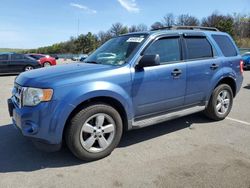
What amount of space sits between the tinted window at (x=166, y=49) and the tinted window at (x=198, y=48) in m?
0.28

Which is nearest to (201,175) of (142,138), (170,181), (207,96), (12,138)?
(170,181)

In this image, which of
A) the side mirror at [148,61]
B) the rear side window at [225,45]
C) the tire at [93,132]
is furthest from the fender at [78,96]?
the rear side window at [225,45]

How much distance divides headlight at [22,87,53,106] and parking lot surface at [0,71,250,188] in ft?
2.95

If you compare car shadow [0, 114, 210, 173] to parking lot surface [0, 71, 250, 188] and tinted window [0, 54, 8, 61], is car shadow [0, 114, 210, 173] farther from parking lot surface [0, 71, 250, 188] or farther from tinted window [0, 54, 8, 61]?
tinted window [0, 54, 8, 61]

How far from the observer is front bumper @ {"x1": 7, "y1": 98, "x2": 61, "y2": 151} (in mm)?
3438

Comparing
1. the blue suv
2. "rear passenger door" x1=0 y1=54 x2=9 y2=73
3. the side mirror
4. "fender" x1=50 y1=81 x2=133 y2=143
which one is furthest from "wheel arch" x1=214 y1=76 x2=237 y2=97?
"rear passenger door" x1=0 y1=54 x2=9 y2=73

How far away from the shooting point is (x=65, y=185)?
10.5 ft

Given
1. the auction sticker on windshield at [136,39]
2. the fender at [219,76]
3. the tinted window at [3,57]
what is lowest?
the fender at [219,76]

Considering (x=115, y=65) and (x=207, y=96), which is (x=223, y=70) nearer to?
(x=207, y=96)

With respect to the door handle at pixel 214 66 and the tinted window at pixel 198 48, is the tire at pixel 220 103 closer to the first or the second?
the door handle at pixel 214 66

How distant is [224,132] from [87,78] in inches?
113

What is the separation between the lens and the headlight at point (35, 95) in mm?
3441

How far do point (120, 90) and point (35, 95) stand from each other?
3.84ft

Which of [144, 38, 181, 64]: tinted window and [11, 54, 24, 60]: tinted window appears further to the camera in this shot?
[11, 54, 24, 60]: tinted window
